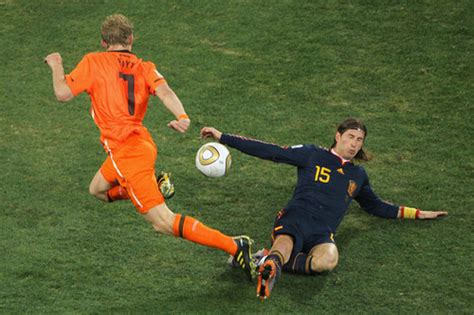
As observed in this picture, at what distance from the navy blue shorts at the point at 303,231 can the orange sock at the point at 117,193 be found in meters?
1.29

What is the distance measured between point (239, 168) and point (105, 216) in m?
1.51

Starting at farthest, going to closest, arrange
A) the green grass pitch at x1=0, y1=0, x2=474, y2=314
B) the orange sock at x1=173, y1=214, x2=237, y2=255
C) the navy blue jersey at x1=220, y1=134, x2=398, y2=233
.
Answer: the navy blue jersey at x1=220, y1=134, x2=398, y2=233, the green grass pitch at x1=0, y1=0, x2=474, y2=314, the orange sock at x1=173, y1=214, x2=237, y2=255

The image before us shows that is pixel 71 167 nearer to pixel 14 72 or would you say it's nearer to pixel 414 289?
pixel 14 72

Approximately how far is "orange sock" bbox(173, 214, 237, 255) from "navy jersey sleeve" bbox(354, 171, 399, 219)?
153 centimetres

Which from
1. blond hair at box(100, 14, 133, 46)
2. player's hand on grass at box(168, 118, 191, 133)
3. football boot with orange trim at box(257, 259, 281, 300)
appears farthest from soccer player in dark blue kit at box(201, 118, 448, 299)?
blond hair at box(100, 14, 133, 46)

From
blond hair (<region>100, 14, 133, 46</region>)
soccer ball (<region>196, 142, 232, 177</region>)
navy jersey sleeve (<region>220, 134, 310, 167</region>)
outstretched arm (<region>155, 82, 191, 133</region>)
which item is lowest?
soccer ball (<region>196, 142, 232, 177</region>)

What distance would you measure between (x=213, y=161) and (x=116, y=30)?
1253 millimetres

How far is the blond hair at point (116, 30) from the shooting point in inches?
256

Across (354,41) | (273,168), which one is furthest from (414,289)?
(354,41)

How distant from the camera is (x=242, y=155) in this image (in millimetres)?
8539

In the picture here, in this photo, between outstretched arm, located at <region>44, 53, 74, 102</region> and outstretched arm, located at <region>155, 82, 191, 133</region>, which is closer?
outstretched arm, located at <region>155, 82, 191, 133</region>

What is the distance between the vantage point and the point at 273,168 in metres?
8.34

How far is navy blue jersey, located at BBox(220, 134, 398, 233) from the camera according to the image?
22.8 ft

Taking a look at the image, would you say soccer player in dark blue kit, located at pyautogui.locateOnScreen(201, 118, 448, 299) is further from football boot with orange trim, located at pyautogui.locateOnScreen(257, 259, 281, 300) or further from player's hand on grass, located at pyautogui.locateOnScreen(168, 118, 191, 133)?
player's hand on grass, located at pyautogui.locateOnScreen(168, 118, 191, 133)
